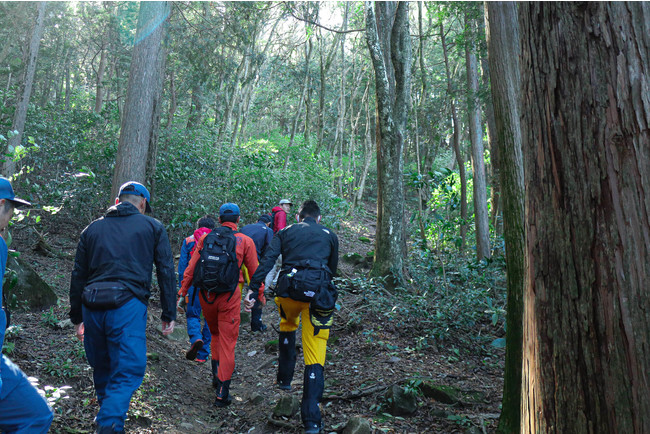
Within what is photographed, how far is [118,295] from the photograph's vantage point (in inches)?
162

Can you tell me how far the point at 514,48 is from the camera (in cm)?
501

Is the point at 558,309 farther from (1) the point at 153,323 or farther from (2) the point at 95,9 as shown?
(2) the point at 95,9

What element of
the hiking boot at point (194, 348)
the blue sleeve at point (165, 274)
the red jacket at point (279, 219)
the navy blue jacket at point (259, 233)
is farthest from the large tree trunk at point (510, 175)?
the red jacket at point (279, 219)

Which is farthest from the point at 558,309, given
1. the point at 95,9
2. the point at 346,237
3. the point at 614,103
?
the point at 95,9

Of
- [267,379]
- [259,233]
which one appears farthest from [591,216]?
[259,233]

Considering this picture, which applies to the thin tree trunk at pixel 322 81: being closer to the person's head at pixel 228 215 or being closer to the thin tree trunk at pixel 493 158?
the thin tree trunk at pixel 493 158

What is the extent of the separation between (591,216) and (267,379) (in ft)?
19.4

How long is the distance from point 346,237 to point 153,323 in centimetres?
1281

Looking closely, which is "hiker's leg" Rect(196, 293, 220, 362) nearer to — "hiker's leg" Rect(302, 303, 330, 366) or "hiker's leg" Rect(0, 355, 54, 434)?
"hiker's leg" Rect(302, 303, 330, 366)

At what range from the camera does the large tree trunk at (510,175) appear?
13.9 ft

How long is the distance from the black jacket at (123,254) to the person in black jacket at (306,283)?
1.31m

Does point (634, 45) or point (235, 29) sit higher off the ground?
point (235, 29)

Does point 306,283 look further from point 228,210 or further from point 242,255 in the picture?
point 228,210

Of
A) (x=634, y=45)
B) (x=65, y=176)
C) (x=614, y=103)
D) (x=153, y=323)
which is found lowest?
(x=153, y=323)
